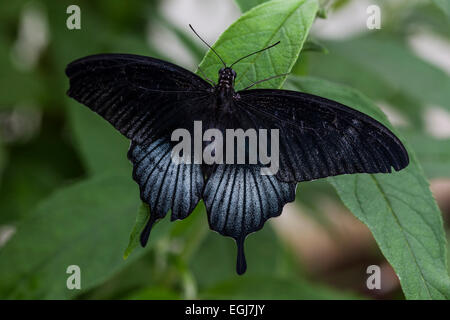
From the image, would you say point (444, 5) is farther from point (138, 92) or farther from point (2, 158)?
point (2, 158)

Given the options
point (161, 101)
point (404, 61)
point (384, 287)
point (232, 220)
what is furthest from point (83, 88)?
point (384, 287)

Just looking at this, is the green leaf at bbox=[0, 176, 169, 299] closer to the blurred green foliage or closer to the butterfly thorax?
the blurred green foliage

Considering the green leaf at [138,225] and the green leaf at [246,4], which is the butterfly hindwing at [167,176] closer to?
the green leaf at [138,225]

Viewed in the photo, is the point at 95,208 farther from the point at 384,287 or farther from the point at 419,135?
the point at 384,287

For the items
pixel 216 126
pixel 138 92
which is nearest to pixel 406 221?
pixel 216 126

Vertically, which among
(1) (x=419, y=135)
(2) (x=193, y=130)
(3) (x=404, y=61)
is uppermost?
(3) (x=404, y=61)

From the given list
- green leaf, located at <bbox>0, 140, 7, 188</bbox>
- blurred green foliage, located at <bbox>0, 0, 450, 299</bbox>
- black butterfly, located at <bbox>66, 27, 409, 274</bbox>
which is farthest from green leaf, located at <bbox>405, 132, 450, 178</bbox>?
green leaf, located at <bbox>0, 140, 7, 188</bbox>
